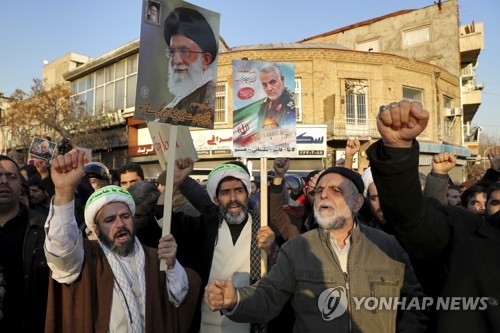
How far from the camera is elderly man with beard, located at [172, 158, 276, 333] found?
300 centimetres

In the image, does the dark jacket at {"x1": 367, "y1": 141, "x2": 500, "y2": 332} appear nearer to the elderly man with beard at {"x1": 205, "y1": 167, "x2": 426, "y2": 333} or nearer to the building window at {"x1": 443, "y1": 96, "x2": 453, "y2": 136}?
the elderly man with beard at {"x1": 205, "y1": 167, "x2": 426, "y2": 333}

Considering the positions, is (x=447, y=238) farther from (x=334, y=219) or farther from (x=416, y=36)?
(x=416, y=36)

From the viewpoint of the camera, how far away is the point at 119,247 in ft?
8.66

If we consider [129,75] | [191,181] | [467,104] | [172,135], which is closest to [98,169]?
[191,181]

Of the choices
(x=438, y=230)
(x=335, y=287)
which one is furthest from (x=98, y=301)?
(x=438, y=230)

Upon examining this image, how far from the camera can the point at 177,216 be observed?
11.5ft

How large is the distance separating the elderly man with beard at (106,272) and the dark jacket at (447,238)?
149 cm

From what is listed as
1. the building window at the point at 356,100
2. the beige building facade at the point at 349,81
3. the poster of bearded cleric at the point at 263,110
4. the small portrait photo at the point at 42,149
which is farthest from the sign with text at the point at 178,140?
the building window at the point at 356,100

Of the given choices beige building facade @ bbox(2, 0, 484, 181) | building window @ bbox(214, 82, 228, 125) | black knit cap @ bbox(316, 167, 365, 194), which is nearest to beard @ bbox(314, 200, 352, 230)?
black knit cap @ bbox(316, 167, 365, 194)

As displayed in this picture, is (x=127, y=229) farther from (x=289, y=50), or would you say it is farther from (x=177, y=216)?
A: (x=289, y=50)

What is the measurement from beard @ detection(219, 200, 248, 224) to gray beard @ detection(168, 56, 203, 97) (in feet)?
3.08

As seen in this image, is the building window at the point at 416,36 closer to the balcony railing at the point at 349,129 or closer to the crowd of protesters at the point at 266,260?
the balcony railing at the point at 349,129

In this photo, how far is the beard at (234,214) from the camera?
3.24 m

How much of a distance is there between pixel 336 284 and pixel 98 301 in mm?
1402
